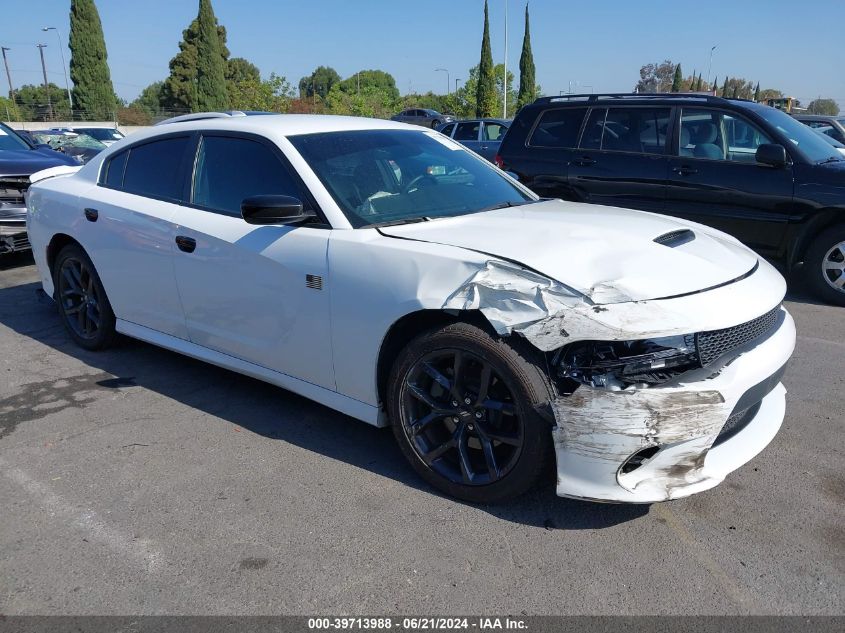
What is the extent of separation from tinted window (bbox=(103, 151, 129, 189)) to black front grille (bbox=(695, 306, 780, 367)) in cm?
385

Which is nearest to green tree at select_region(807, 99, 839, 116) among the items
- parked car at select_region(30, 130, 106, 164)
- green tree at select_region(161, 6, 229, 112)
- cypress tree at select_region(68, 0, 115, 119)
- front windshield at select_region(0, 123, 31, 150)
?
green tree at select_region(161, 6, 229, 112)

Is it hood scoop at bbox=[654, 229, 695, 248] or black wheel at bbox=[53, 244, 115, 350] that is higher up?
hood scoop at bbox=[654, 229, 695, 248]

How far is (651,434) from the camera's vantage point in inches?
102

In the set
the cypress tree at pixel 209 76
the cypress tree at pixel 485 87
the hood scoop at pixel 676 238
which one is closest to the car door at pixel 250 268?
the hood scoop at pixel 676 238

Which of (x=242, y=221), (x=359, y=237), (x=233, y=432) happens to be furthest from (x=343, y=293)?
(x=233, y=432)

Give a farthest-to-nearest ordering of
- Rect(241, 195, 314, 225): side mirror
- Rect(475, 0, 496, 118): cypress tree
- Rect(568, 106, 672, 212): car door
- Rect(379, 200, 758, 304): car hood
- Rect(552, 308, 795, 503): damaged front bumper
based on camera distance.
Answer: Rect(475, 0, 496, 118): cypress tree < Rect(568, 106, 672, 212): car door < Rect(241, 195, 314, 225): side mirror < Rect(379, 200, 758, 304): car hood < Rect(552, 308, 795, 503): damaged front bumper

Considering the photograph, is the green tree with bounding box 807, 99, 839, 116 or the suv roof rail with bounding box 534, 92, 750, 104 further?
the green tree with bounding box 807, 99, 839, 116

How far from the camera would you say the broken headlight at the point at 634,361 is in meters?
2.65

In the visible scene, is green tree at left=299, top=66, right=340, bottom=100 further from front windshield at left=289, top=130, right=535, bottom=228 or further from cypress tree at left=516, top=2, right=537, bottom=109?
front windshield at left=289, top=130, right=535, bottom=228

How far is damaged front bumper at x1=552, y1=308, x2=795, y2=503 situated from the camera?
260 cm

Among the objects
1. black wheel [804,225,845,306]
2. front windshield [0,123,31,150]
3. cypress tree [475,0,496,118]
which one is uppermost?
cypress tree [475,0,496,118]

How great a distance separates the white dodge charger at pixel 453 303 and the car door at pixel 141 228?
0.06 feet

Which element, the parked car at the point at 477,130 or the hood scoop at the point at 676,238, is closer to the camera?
the hood scoop at the point at 676,238

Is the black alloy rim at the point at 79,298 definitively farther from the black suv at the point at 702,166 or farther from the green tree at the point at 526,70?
the green tree at the point at 526,70
